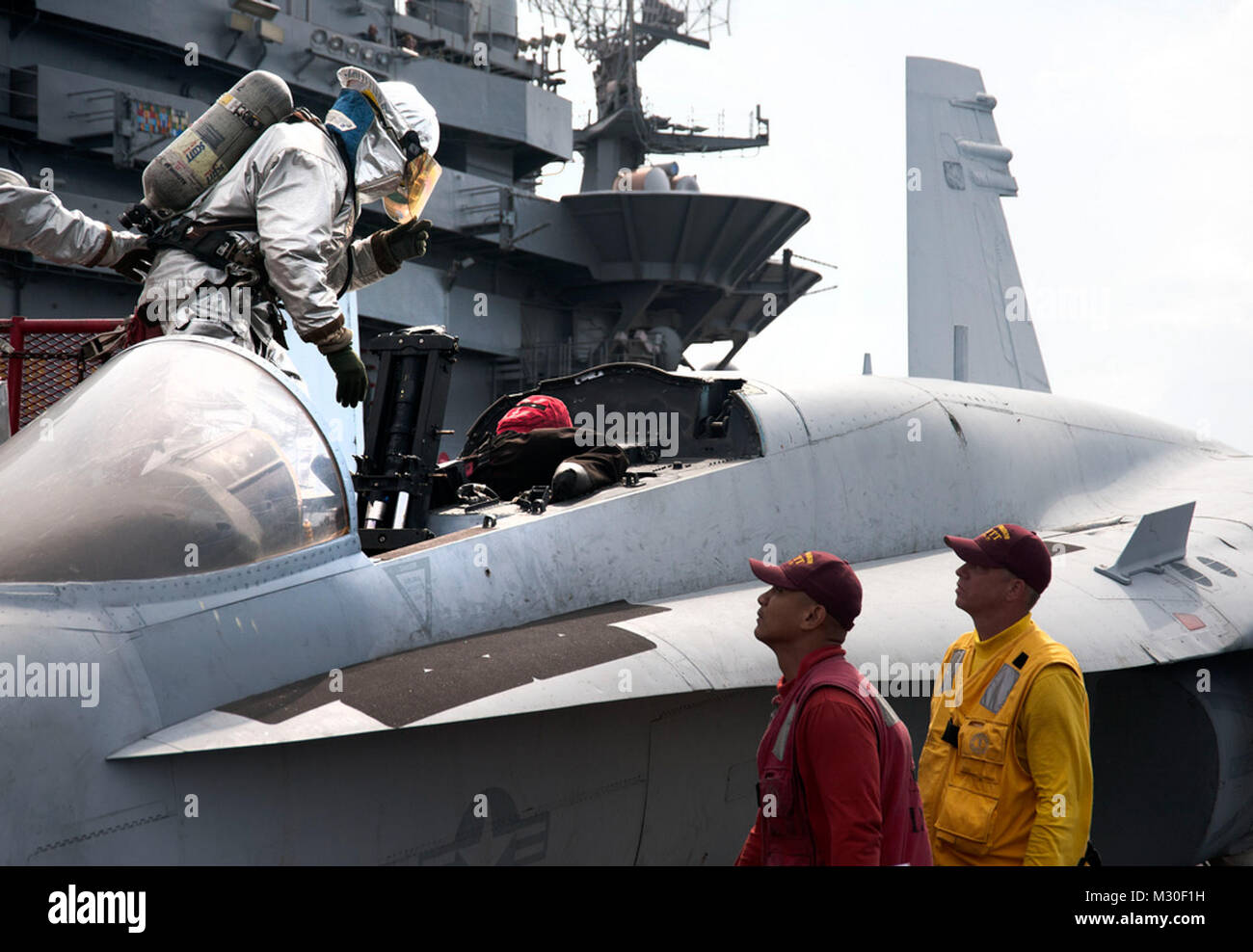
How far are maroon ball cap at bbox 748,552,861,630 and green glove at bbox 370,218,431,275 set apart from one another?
3876mm

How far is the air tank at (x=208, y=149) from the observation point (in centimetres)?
548

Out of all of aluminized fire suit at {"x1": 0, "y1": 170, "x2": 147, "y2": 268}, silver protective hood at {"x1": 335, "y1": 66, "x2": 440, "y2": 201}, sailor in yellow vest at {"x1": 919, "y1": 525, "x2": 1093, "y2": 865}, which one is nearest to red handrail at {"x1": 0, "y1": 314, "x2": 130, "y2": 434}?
aluminized fire suit at {"x1": 0, "y1": 170, "x2": 147, "y2": 268}

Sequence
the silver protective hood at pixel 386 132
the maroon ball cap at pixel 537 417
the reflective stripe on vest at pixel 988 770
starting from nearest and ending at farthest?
the reflective stripe on vest at pixel 988 770 < the silver protective hood at pixel 386 132 < the maroon ball cap at pixel 537 417

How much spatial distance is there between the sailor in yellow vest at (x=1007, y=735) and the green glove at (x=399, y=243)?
3706 mm

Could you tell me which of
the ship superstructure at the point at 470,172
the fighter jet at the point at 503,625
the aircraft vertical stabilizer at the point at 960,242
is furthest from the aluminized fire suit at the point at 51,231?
the ship superstructure at the point at 470,172

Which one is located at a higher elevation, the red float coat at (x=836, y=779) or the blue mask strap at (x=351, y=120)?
the blue mask strap at (x=351, y=120)

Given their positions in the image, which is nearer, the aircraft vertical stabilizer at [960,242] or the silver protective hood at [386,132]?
the silver protective hood at [386,132]

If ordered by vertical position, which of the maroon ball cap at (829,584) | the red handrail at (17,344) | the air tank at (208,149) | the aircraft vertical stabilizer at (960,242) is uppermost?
the aircraft vertical stabilizer at (960,242)

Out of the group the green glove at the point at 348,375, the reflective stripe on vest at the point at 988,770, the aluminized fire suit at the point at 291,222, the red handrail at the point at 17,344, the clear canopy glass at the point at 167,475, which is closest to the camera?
the reflective stripe on vest at the point at 988,770

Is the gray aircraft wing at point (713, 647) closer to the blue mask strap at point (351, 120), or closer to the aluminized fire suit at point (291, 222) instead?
the aluminized fire suit at point (291, 222)

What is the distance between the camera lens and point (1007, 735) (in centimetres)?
328

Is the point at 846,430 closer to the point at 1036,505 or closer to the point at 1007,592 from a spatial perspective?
the point at 1036,505

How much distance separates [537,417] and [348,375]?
1437mm
